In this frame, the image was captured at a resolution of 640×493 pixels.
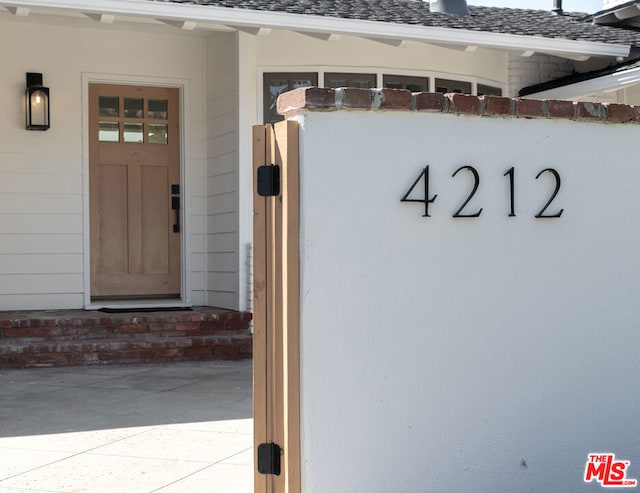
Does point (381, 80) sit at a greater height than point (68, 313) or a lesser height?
greater

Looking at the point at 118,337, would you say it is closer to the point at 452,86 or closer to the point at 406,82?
the point at 406,82

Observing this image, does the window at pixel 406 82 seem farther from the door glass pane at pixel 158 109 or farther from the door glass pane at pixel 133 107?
the door glass pane at pixel 133 107

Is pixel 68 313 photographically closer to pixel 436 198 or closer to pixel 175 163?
pixel 175 163

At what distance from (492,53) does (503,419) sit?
7183 mm

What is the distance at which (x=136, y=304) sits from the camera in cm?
967

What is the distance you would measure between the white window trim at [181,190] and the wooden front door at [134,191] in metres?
0.10

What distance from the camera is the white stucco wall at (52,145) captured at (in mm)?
9273

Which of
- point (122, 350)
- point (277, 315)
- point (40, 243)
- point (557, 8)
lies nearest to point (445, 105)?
point (277, 315)

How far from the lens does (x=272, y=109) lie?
9.57m

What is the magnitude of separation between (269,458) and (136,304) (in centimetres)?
611

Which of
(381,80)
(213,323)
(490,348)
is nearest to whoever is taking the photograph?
(490,348)

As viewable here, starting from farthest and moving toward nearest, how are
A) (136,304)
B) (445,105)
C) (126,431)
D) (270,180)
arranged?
(136,304)
(126,431)
(445,105)
(270,180)

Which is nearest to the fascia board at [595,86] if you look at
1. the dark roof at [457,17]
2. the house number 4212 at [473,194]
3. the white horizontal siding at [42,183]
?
the dark roof at [457,17]

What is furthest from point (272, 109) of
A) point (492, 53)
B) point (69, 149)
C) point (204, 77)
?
point (492, 53)
